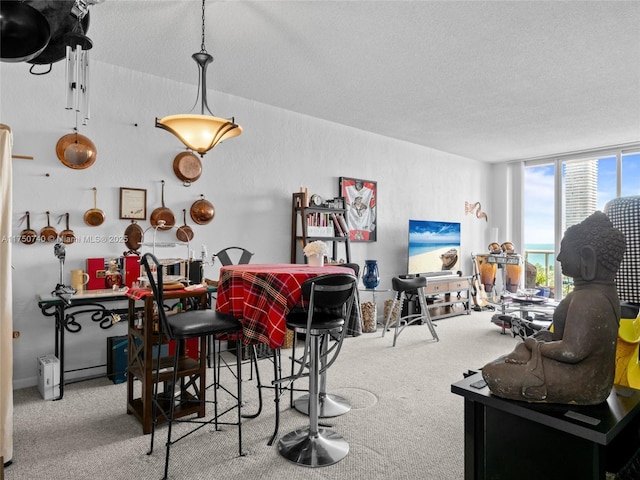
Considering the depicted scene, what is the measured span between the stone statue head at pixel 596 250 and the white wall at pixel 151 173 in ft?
11.0

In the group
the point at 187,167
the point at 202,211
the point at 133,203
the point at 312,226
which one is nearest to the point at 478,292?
the point at 312,226

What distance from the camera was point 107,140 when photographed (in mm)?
3465

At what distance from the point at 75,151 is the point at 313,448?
2939 millimetres

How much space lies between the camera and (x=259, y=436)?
2.31m

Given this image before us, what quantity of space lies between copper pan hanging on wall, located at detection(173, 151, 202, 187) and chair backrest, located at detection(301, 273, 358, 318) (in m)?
2.28

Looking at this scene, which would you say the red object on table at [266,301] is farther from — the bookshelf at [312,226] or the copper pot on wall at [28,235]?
the bookshelf at [312,226]

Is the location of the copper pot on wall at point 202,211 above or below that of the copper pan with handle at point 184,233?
above

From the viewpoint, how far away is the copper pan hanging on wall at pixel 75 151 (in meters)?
3.21

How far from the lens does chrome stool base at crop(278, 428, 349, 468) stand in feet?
6.70

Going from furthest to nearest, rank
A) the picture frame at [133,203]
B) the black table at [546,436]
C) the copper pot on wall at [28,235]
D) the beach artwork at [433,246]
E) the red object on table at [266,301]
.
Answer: the beach artwork at [433,246], the picture frame at [133,203], the copper pot on wall at [28,235], the red object on table at [266,301], the black table at [546,436]

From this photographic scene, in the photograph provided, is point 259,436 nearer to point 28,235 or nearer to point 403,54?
point 28,235

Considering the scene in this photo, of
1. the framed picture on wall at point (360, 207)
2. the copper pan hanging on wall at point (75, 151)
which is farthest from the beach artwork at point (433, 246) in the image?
the copper pan hanging on wall at point (75, 151)

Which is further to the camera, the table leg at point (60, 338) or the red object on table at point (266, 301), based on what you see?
the table leg at point (60, 338)

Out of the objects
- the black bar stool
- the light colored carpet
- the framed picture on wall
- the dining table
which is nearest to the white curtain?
the light colored carpet
